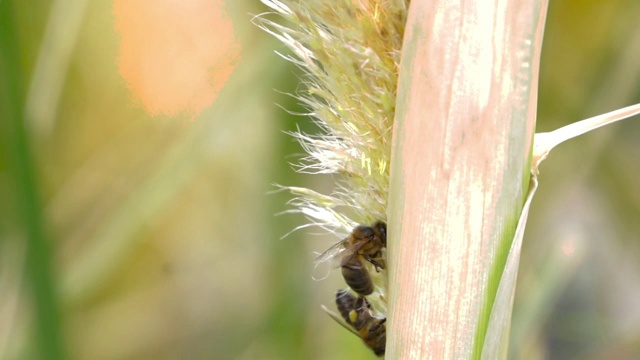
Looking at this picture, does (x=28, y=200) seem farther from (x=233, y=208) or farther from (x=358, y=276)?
(x=233, y=208)

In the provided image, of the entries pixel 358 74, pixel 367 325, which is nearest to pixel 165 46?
pixel 367 325

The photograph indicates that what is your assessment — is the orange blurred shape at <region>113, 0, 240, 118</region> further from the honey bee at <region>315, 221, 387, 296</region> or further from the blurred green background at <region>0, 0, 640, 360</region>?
the honey bee at <region>315, 221, 387, 296</region>

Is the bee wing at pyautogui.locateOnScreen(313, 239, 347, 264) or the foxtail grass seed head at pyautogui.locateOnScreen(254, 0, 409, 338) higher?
the foxtail grass seed head at pyautogui.locateOnScreen(254, 0, 409, 338)

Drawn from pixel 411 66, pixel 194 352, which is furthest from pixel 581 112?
pixel 411 66

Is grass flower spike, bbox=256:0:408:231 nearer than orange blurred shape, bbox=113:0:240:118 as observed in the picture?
Yes

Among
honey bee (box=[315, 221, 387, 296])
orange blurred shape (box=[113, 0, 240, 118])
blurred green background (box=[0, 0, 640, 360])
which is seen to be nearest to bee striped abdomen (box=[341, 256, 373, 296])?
honey bee (box=[315, 221, 387, 296])

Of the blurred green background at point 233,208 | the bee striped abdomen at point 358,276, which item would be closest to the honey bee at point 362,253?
the bee striped abdomen at point 358,276

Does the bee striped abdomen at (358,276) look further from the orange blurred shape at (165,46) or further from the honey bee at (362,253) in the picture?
the orange blurred shape at (165,46)
